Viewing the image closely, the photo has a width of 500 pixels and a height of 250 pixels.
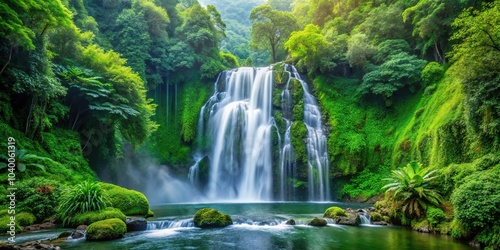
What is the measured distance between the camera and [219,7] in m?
87.4

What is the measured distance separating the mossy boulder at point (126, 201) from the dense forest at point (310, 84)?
229 cm

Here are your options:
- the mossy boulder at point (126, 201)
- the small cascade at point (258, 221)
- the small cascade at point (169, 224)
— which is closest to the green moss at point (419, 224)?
the small cascade at point (258, 221)

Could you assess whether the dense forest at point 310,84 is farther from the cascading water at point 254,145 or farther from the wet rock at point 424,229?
the cascading water at point 254,145

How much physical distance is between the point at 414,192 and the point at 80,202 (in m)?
13.0

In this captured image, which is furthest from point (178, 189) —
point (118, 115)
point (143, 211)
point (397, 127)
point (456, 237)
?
point (456, 237)

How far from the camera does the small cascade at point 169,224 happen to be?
12.8 metres

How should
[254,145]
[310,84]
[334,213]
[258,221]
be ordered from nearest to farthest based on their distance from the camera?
[258,221], [334,213], [254,145], [310,84]

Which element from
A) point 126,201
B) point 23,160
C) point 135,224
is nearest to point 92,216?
point 135,224

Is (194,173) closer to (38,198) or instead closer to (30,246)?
(38,198)

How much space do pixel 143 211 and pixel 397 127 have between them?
2001 cm

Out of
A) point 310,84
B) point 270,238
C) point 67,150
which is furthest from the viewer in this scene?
point 310,84

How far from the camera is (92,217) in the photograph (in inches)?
465

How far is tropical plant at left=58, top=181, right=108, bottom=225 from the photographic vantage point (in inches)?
479

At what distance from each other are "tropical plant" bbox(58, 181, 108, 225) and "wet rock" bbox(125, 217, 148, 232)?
1263 millimetres
